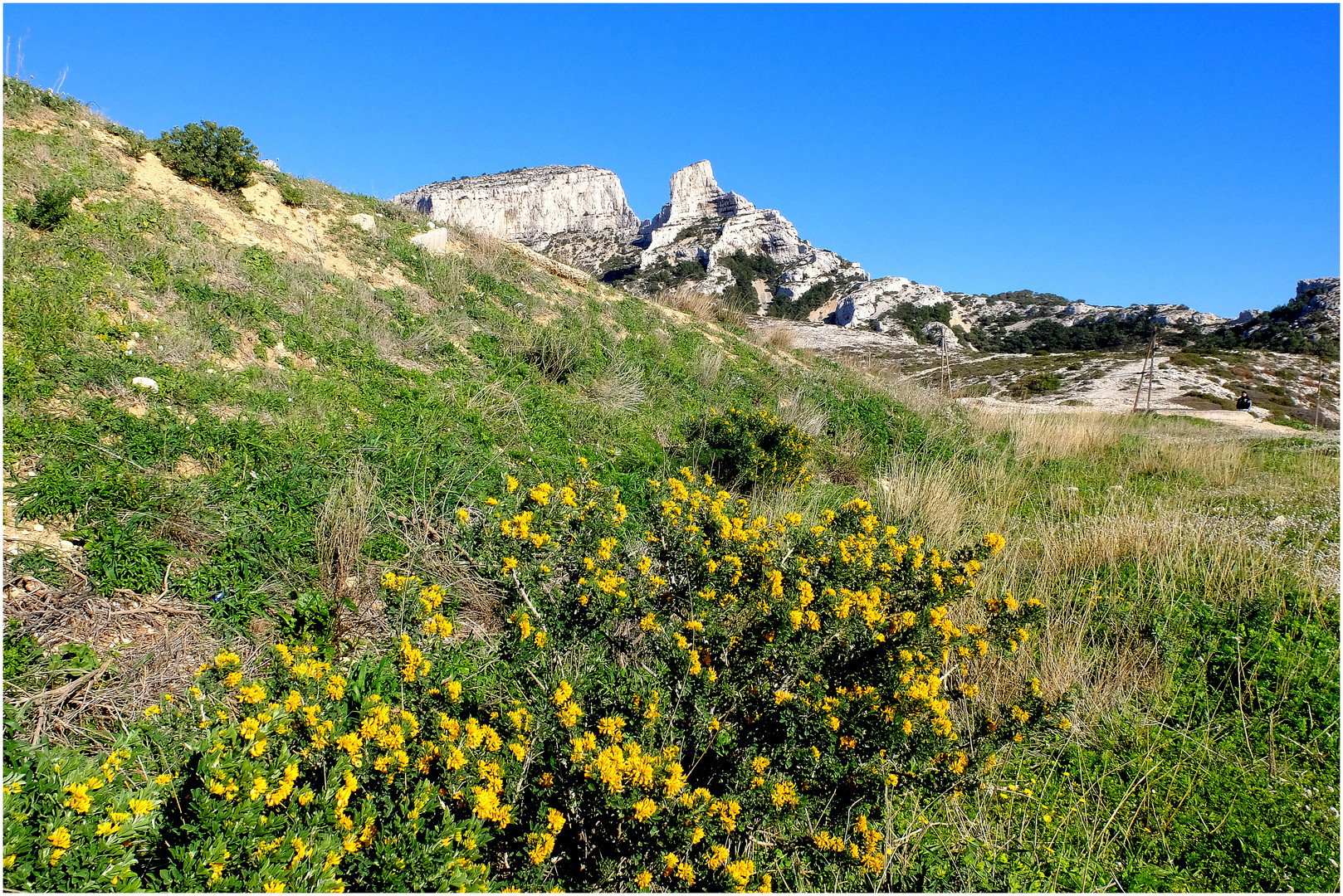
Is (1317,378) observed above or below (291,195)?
above

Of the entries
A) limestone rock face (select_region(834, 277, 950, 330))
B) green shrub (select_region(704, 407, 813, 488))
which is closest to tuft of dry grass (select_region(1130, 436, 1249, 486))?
green shrub (select_region(704, 407, 813, 488))

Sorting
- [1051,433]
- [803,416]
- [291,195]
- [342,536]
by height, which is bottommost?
[342,536]

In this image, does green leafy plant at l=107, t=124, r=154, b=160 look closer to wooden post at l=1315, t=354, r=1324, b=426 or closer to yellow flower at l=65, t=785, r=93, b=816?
yellow flower at l=65, t=785, r=93, b=816

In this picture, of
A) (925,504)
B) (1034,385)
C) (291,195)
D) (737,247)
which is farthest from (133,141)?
(737,247)

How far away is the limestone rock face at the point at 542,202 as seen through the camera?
7044cm

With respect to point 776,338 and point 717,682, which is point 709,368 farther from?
point 717,682

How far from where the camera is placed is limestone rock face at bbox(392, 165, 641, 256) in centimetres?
7044

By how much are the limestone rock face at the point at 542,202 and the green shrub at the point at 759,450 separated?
58968mm

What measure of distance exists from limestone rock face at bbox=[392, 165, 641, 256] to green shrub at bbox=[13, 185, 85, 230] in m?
58.5

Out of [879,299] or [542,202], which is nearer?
[879,299]

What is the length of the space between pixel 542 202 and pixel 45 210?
78.3 m

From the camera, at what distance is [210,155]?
8070 millimetres

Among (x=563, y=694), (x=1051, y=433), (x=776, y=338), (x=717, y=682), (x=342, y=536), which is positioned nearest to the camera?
(x=563, y=694)

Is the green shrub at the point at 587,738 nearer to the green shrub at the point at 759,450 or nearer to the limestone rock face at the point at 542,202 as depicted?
the green shrub at the point at 759,450
